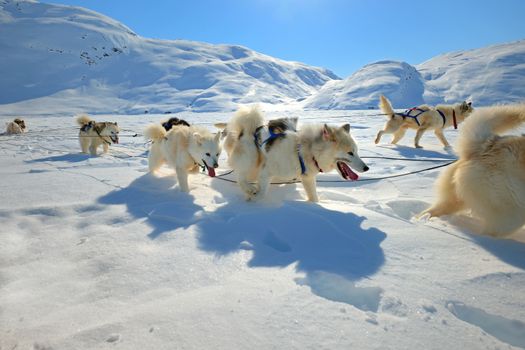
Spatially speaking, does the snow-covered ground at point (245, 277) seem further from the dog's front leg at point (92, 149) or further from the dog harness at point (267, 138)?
the dog's front leg at point (92, 149)

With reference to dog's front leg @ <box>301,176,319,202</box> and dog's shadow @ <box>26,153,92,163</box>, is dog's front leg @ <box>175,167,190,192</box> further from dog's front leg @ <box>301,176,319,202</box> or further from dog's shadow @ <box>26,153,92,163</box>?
dog's shadow @ <box>26,153,92,163</box>

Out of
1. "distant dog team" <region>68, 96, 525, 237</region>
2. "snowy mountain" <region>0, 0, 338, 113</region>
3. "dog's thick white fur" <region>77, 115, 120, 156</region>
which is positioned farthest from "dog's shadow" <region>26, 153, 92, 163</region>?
"snowy mountain" <region>0, 0, 338, 113</region>

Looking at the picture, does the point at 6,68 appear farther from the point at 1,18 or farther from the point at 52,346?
the point at 52,346

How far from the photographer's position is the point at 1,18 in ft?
306

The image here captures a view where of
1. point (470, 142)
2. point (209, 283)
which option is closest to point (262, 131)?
point (470, 142)

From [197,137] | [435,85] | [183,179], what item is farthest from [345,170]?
[435,85]

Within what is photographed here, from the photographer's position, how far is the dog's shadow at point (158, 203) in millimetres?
2805

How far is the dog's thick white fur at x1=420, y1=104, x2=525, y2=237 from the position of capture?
7.80 ft

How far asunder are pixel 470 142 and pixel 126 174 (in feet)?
15.7

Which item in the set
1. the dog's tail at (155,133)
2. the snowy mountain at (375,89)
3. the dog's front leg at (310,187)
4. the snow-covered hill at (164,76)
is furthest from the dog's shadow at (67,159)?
the snowy mountain at (375,89)

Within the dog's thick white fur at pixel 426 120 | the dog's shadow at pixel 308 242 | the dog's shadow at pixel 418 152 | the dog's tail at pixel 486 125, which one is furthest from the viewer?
the dog's thick white fur at pixel 426 120

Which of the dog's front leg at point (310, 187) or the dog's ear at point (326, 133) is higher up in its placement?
the dog's ear at point (326, 133)

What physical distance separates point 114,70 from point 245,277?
98473 millimetres

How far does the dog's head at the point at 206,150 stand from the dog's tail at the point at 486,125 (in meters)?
2.81
